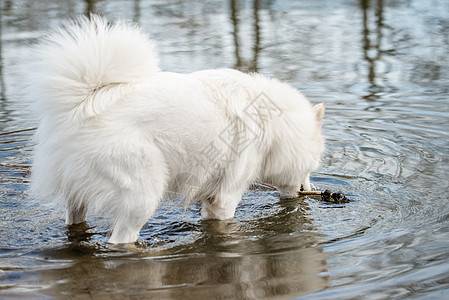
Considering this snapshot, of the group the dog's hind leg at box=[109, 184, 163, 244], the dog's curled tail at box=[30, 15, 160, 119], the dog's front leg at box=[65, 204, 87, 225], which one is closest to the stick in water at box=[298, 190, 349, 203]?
the dog's hind leg at box=[109, 184, 163, 244]

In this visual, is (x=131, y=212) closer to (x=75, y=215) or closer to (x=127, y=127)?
(x=127, y=127)

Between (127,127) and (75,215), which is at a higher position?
(127,127)

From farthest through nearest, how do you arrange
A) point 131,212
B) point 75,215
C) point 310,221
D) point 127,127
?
1. point 310,221
2. point 75,215
3. point 131,212
4. point 127,127

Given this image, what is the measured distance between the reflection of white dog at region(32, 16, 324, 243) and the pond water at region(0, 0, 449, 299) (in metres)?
0.38

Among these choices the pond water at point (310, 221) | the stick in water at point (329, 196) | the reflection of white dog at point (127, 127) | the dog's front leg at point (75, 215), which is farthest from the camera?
the stick in water at point (329, 196)

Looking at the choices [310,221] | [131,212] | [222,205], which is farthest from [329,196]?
[131,212]

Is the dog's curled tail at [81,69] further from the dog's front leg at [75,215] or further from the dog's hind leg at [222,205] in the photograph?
the dog's hind leg at [222,205]

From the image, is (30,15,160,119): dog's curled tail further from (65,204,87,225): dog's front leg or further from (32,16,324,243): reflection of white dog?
(65,204,87,225): dog's front leg

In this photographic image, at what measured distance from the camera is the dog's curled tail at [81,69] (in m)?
4.12

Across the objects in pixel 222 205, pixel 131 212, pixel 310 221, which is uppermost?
pixel 131 212

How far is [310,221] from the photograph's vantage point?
5.05 m

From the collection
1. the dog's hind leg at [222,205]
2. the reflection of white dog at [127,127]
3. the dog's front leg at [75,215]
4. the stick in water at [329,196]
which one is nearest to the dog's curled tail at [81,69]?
the reflection of white dog at [127,127]

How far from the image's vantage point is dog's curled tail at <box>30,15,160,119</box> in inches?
162

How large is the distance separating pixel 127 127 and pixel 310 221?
1798 mm
